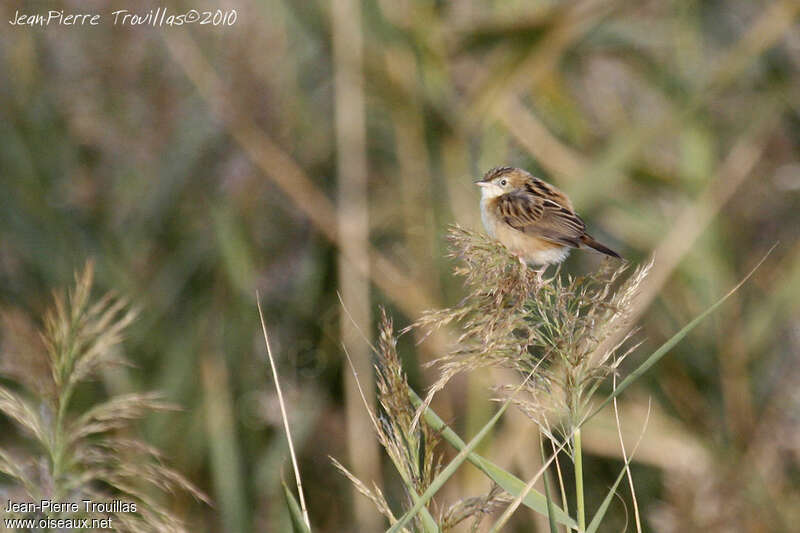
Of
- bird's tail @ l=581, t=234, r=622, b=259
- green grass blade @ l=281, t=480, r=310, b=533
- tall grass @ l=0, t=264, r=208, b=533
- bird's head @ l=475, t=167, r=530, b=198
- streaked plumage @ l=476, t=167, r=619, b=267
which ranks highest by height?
bird's head @ l=475, t=167, r=530, b=198

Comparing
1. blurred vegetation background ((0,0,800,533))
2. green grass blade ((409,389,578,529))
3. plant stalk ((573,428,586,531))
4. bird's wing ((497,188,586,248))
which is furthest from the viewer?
blurred vegetation background ((0,0,800,533))

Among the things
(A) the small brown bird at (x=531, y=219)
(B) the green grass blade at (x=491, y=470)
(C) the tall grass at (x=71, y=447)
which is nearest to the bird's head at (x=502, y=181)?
(A) the small brown bird at (x=531, y=219)

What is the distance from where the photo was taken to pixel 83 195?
444 cm

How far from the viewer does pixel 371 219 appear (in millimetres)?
3941

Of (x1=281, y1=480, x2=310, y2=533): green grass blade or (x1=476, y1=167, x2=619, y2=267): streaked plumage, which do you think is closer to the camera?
(x1=281, y1=480, x2=310, y2=533): green grass blade

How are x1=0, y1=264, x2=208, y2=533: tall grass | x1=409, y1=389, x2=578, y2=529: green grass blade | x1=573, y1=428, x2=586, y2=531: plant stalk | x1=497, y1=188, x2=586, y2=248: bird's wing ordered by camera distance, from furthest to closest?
x1=497, y1=188, x2=586, y2=248: bird's wing → x1=0, y1=264, x2=208, y2=533: tall grass → x1=409, y1=389, x2=578, y2=529: green grass blade → x1=573, y1=428, x2=586, y2=531: plant stalk

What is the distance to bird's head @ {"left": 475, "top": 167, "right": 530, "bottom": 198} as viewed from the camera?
3.06 m

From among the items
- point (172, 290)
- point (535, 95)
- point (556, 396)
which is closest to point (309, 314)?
point (172, 290)

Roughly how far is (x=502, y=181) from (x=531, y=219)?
0.27m

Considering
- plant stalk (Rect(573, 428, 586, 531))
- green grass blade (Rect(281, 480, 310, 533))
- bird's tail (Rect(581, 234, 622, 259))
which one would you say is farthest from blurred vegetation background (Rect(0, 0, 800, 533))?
green grass blade (Rect(281, 480, 310, 533))

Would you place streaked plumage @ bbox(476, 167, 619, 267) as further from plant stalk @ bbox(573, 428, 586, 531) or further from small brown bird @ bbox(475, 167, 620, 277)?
plant stalk @ bbox(573, 428, 586, 531)

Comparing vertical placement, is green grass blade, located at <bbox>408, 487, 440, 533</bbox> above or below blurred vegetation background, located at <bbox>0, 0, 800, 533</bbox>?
below

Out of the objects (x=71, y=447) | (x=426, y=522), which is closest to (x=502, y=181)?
(x=71, y=447)

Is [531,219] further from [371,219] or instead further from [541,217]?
[371,219]
